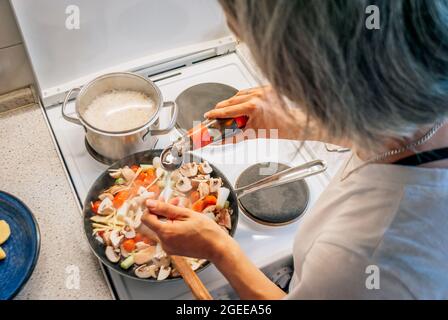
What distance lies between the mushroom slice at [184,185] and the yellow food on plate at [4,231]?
291 millimetres

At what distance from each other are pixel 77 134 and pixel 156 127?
0.58 feet

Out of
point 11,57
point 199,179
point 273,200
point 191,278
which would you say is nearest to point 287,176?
point 273,200

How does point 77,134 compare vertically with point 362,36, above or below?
below

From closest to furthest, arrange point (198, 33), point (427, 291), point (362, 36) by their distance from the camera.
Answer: point (362, 36) < point (427, 291) < point (198, 33)

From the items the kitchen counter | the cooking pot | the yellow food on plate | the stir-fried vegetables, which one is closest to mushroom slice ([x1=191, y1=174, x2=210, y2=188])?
the stir-fried vegetables

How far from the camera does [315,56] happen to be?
0.39 m

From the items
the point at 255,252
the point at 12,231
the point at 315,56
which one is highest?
the point at 315,56

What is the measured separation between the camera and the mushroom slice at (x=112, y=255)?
2.37ft

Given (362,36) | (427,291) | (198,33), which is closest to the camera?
(362,36)

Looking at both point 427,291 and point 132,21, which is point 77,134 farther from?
point 427,291

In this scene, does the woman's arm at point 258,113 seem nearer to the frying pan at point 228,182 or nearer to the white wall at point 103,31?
the frying pan at point 228,182

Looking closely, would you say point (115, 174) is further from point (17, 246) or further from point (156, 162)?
point (17, 246)

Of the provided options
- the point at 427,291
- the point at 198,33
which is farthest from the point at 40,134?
the point at 427,291

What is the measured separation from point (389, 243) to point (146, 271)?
1.28ft
